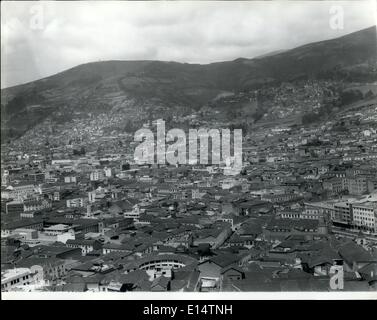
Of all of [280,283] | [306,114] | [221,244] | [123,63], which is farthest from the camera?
[306,114]

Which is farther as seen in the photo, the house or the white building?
the house

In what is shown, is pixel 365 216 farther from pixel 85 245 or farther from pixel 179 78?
pixel 179 78

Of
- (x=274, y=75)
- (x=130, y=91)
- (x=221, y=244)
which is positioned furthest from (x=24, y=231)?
(x=274, y=75)

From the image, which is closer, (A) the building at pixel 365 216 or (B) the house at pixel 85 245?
(A) the building at pixel 365 216

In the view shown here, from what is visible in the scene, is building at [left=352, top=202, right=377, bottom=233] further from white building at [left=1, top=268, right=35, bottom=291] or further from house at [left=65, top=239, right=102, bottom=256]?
white building at [left=1, top=268, right=35, bottom=291]

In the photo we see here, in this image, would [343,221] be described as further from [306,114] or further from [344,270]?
[306,114]

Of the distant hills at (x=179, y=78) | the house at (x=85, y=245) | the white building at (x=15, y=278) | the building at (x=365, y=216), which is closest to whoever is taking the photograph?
the white building at (x=15, y=278)

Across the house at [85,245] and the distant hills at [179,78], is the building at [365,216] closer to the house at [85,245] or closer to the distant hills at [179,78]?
the distant hills at [179,78]

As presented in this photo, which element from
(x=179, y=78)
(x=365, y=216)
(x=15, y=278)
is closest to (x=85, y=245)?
(x=15, y=278)
